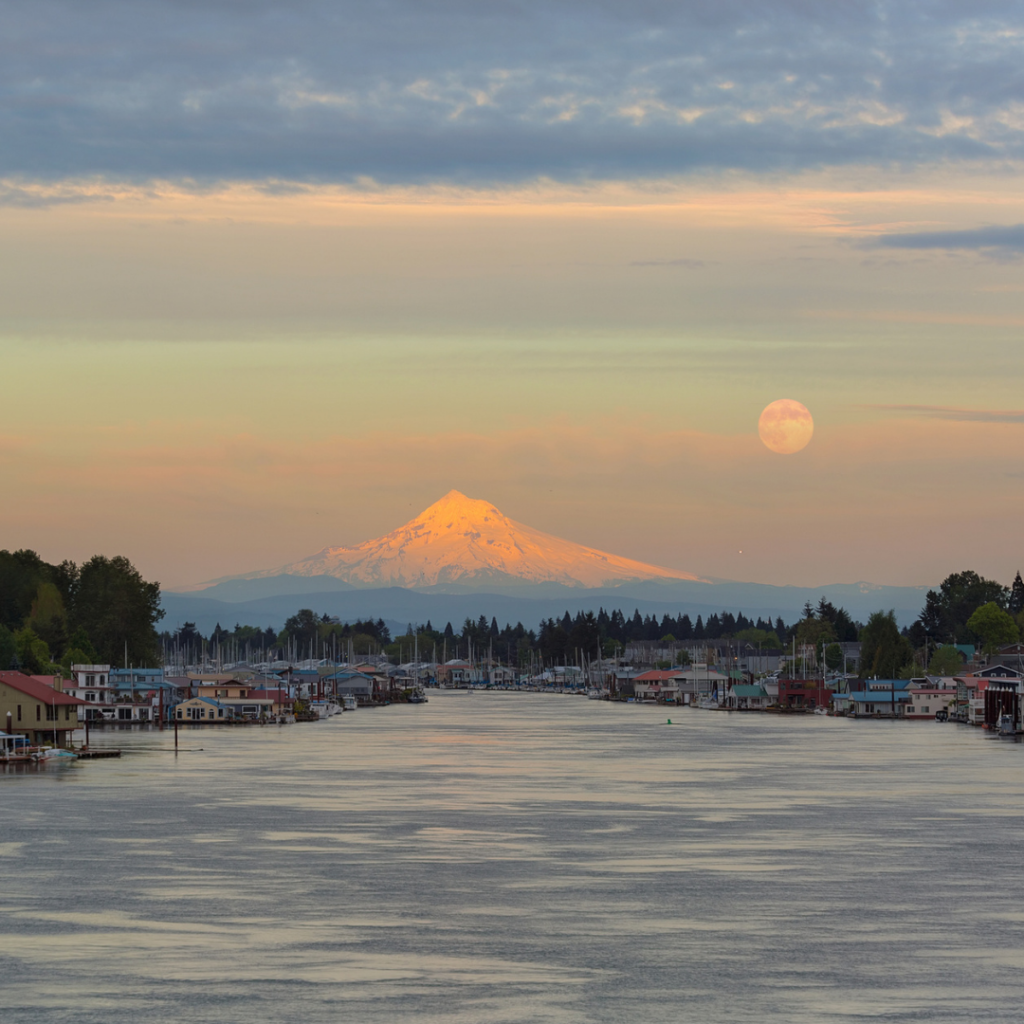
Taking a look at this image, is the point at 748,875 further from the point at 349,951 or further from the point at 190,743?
the point at 190,743

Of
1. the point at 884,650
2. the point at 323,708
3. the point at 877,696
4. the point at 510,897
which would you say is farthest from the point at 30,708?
the point at 884,650

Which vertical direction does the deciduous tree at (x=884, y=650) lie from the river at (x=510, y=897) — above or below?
above

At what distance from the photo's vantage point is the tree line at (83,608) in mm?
166000

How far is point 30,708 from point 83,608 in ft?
303

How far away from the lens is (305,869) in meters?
42.2

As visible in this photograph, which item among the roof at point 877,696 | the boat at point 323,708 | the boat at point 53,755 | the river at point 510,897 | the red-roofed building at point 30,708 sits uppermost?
the red-roofed building at point 30,708

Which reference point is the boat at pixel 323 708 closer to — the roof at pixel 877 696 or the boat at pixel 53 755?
the roof at pixel 877 696

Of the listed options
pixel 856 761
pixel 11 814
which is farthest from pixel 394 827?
pixel 856 761

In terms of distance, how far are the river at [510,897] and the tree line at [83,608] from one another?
9145 cm

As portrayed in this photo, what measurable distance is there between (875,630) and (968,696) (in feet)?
117

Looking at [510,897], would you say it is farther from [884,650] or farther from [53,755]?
[884,650]

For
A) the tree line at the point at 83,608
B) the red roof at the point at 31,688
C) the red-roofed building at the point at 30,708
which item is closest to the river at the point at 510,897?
the red-roofed building at the point at 30,708

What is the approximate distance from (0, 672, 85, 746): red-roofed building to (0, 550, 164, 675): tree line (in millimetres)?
66603

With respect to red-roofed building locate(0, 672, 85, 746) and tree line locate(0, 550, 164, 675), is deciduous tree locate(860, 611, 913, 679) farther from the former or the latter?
red-roofed building locate(0, 672, 85, 746)
